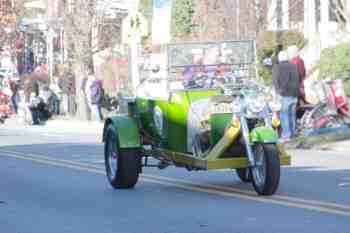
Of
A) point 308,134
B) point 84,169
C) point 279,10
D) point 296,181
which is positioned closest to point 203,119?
point 296,181

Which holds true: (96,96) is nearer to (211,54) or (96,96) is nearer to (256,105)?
(211,54)

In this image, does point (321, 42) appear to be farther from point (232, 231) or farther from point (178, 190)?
point (232, 231)

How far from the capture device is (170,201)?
12266 millimetres

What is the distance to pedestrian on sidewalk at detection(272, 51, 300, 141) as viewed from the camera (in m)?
21.6

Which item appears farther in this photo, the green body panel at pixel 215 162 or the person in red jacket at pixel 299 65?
the person in red jacket at pixel 299 65

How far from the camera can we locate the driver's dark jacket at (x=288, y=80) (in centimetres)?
2166

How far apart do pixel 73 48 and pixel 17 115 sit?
4118 mm

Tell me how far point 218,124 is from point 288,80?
9.07m

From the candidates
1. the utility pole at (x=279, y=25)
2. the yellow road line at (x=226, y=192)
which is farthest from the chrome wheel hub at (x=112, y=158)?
the utility pole at (x=279, y=25)

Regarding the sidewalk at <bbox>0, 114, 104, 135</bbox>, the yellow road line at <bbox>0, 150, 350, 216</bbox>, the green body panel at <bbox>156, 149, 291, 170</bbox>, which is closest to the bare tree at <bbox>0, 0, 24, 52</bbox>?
the sidewalk at <bbox>0, 114, 104, 135</bbox>

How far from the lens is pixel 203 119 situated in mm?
12867

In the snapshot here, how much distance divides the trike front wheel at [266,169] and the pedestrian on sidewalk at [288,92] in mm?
9395

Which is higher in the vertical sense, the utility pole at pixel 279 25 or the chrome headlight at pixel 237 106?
the utility pole at pixel 279 25

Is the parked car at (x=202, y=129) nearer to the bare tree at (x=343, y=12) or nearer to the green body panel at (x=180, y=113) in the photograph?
the green body panel at (x=180, y=113)
